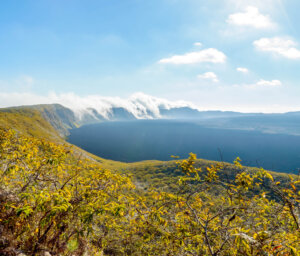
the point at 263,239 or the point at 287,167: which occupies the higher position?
the point at 263,239

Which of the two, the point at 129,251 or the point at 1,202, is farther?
the point at 129,251

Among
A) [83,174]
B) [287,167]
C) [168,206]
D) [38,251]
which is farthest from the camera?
[287,167]

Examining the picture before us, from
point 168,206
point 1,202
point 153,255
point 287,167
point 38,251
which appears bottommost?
point 287,167

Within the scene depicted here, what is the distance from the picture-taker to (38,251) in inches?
222

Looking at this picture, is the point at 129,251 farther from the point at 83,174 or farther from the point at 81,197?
the point at 81,197

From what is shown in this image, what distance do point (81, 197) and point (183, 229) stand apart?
435 centimetres

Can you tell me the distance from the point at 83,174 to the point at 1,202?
150 inches

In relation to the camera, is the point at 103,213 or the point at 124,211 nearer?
the point at 103,213

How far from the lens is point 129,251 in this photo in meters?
11.2

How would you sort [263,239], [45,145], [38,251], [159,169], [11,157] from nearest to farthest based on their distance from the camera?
[263,239] < [38,251] < [11,157] < [45,145] < [159,169]

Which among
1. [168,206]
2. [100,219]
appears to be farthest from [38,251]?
[168,206]

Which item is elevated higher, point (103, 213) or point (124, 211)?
point (103, 213)

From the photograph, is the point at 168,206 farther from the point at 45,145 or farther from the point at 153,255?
the point at 45,145

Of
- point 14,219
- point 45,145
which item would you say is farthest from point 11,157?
point 14,219
